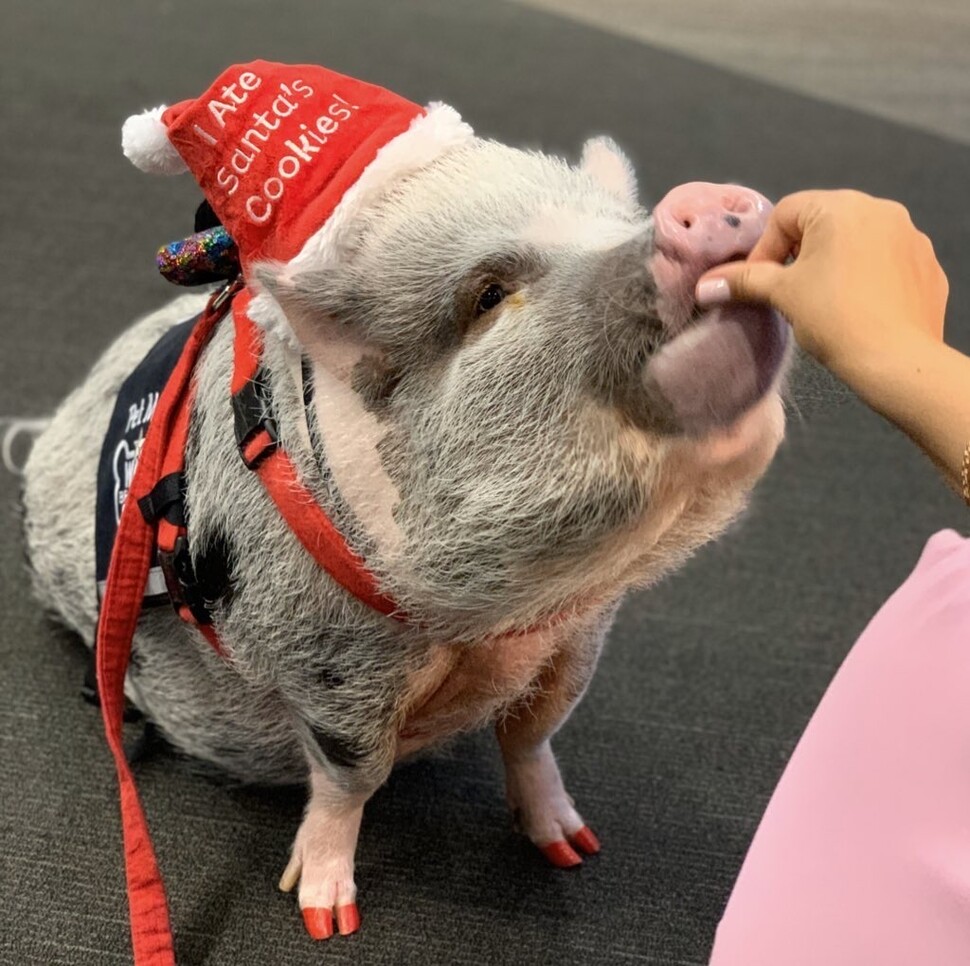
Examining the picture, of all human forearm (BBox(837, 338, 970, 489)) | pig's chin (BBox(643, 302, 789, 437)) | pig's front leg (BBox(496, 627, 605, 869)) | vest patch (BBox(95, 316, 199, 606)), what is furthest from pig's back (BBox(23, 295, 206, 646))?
human forearm (BBox(837, 338, 970, 489))

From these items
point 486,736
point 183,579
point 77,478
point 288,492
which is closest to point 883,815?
point 288,492

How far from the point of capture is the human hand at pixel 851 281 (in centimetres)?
46

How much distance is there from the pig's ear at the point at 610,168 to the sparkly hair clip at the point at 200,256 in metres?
0.24

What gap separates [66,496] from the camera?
101 centimetres

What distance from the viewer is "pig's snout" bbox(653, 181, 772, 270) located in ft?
1.73

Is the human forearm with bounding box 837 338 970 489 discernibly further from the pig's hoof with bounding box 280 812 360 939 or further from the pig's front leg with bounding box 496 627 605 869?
the pig's hoof with bounding box 280 812 360 939

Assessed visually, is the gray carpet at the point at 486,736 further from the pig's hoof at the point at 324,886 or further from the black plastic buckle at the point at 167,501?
the black plastic buckle at the point at 167,501

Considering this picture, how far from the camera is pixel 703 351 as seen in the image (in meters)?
0.54

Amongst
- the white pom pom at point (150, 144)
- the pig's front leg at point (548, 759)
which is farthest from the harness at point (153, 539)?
the pig's front leg at point (548, 759)

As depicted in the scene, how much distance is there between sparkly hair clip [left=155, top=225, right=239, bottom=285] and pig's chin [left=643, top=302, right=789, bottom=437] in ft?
1.10

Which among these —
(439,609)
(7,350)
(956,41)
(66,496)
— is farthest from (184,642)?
(956,41)

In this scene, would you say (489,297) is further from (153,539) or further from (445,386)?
(153,539)

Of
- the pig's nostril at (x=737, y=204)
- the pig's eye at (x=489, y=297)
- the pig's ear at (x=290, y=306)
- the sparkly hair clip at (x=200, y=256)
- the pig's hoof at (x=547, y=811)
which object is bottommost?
the pig's hoof at (x=547, y=811)

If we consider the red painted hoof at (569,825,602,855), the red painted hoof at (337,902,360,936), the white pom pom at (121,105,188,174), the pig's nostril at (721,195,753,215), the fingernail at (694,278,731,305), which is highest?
the pig's nostril at (721,195,753,215)
